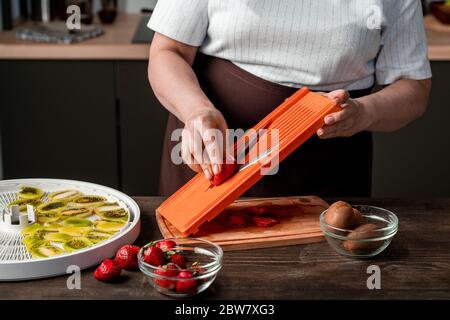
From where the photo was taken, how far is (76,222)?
1.26 meters

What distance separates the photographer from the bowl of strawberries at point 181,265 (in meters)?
1.06

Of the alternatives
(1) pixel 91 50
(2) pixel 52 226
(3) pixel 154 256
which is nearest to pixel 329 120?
(3) pixel 154 256

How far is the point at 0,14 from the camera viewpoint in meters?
Result: 2.76

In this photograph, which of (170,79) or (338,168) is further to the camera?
(338,168)

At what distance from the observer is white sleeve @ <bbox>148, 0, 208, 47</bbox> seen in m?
1.55

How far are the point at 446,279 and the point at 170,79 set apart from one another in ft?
2.19

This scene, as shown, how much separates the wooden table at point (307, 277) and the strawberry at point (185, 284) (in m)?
0.03

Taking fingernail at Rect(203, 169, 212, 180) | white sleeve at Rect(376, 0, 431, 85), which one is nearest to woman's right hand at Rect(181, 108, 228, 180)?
fingernail at Rect(203, 169, 212, 180)

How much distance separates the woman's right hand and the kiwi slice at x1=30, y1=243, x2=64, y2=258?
0.93 ft

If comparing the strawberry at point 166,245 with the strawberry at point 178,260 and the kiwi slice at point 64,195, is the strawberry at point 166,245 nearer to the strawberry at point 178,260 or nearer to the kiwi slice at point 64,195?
the strawberry at point 178,260

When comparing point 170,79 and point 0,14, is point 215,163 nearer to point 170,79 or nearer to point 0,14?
point 170,79

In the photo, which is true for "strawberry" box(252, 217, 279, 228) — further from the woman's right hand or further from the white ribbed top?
the white ribbed top

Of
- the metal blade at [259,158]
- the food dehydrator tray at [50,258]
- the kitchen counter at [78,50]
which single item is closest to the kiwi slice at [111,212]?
the food dehydrator tray at [50,258]
